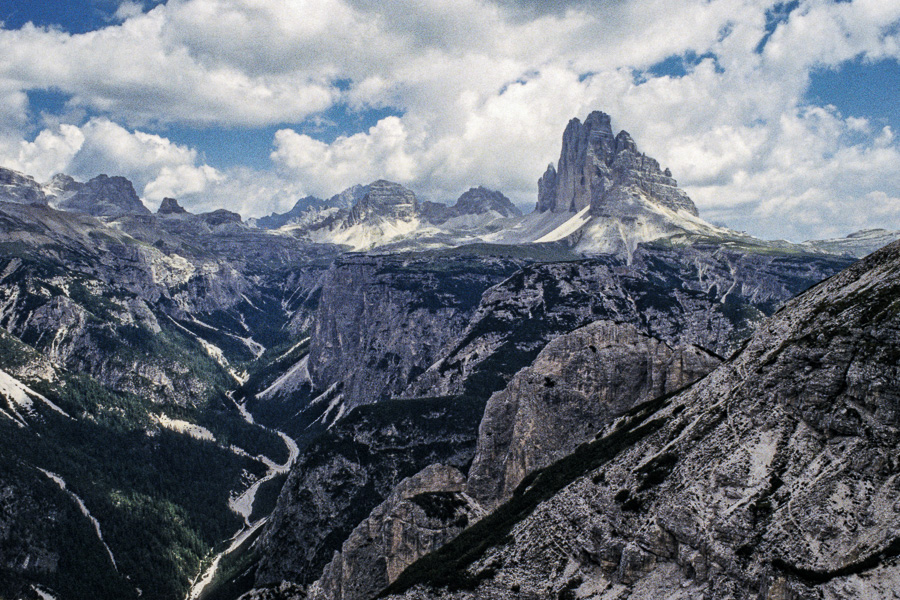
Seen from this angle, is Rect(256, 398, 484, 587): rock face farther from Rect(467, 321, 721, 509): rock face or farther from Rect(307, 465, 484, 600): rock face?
Rect(307, 465, 484, 600): rock face

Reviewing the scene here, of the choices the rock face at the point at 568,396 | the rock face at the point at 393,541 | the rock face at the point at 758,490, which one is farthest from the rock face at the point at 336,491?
the rock face at the point at 758,490

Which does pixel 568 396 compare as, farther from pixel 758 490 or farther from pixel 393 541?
pixel 758 490

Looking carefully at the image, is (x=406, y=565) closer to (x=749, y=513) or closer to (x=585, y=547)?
(x=585, y=547)

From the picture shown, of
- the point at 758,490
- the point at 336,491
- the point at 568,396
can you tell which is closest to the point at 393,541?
the point at 568,396

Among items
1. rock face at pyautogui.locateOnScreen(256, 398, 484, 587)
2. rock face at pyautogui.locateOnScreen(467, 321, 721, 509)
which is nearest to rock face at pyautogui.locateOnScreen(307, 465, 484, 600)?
rock face at pyautogui.locateOnScreen(467, 321, 721, 509)

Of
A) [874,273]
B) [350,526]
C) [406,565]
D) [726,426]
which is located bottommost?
[350,526]

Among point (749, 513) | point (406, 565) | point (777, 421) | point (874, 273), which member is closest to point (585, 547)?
point (749, 513)
